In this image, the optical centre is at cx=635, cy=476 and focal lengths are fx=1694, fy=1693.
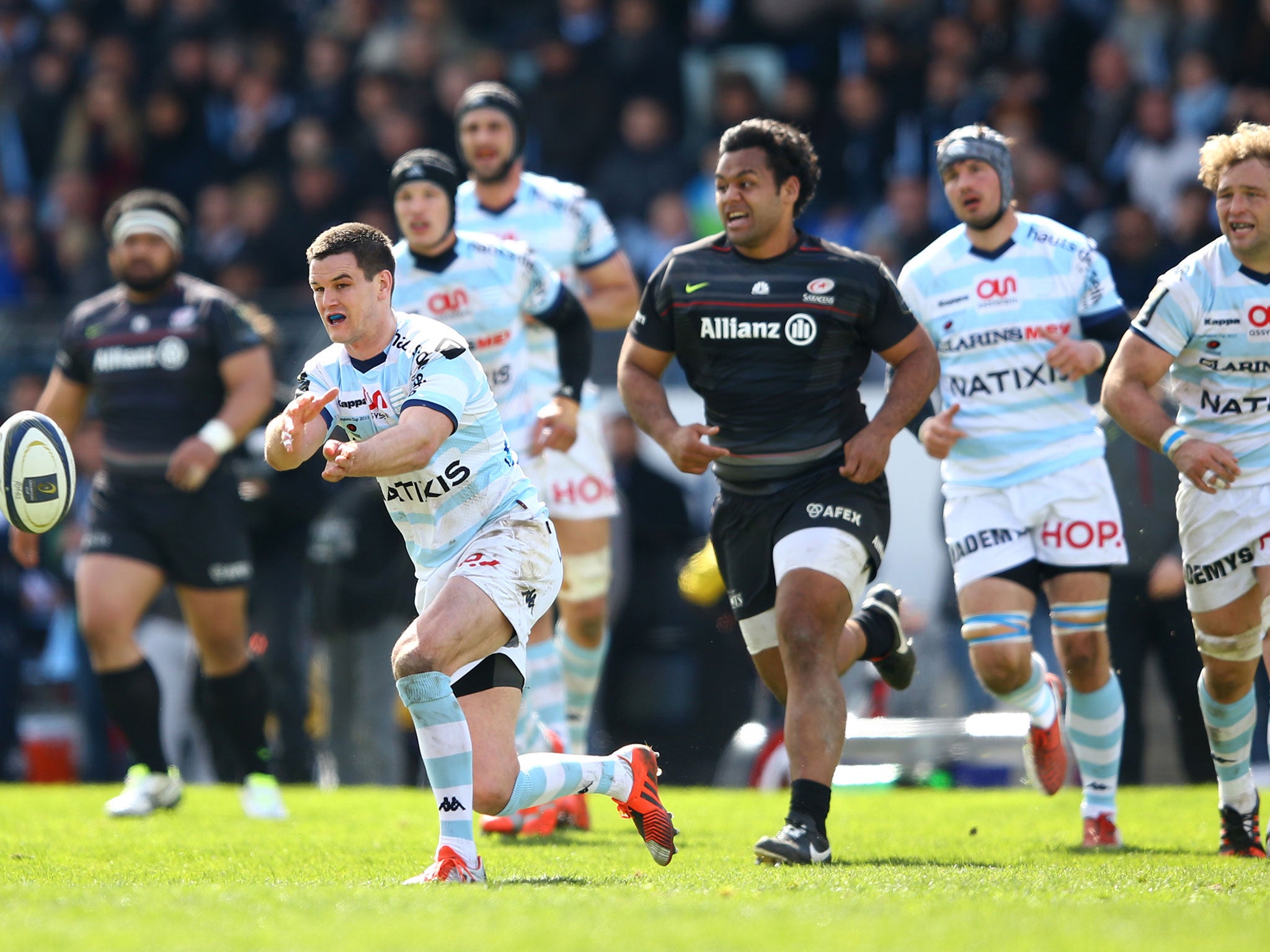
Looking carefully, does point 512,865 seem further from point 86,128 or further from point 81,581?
point 86,128

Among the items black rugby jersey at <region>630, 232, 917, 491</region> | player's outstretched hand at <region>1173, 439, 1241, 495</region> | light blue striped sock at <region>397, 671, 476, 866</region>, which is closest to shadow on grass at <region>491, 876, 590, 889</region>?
light blue striped sock at <region>397, 671, 476, 866</region>

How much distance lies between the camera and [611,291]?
30.2 ft

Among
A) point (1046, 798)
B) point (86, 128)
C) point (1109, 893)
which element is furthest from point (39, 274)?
point (1109, 893)

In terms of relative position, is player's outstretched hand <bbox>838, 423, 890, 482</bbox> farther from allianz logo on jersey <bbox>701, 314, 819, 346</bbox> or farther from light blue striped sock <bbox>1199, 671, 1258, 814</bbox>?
light blue striped sock <bbox>1199, 671, 1258, 814</bbox>

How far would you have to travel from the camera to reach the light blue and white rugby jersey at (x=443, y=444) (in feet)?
19.2

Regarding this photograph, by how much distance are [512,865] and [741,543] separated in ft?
5.27

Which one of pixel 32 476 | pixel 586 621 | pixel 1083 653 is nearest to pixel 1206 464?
pixel 1083 653

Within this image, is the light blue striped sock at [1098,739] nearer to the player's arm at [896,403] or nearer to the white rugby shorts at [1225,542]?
the white rugby shorts at [1225,542]

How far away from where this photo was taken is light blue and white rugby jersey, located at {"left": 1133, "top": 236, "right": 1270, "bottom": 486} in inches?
264

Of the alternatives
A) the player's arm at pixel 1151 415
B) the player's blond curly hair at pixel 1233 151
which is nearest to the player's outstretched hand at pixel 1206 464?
the player's arm at pixel 1151 415

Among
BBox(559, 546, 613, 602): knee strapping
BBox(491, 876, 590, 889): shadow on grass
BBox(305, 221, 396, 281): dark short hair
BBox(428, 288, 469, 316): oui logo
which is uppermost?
BBox(428, 288, 469, 316): oui logo

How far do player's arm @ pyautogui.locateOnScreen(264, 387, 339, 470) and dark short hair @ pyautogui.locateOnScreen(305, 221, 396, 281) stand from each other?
0.48 meters

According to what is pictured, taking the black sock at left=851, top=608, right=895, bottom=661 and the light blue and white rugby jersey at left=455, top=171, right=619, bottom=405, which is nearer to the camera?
the black sock at left=851, top=608, right=895, bottom=661

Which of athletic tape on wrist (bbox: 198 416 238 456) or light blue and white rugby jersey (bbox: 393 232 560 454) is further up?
light blue and white rugby jersey (bbox: 393 232 560 454)
